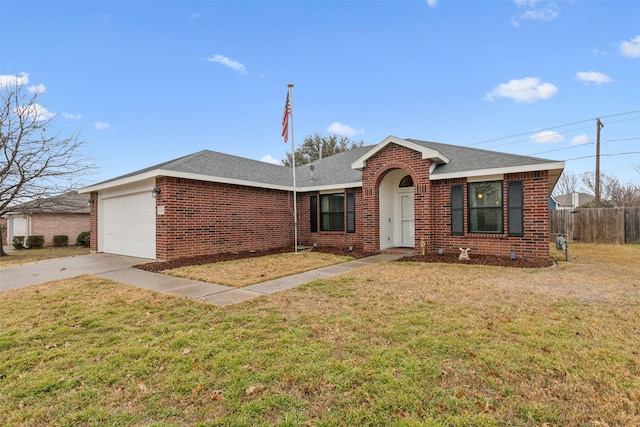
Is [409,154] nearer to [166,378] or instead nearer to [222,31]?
[222,31]

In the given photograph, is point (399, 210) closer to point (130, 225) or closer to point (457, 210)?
point (457, 210)

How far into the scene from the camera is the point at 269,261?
31.3 ft

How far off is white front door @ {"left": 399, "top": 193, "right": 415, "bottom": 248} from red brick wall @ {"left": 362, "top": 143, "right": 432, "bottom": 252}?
1528 mm

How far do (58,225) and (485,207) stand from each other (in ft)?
84.1

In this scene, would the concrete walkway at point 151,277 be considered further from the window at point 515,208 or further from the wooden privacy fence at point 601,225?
the wooden privacy fence at point 601,225

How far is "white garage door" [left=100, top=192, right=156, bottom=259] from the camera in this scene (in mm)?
10094

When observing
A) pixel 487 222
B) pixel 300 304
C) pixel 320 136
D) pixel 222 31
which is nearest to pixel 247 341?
pixel 300 304

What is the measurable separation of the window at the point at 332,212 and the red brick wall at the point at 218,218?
1.50 metres

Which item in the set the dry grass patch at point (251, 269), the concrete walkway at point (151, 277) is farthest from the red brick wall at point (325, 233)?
the dry grass patch at point (251, 269)

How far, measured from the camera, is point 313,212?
1363 cm

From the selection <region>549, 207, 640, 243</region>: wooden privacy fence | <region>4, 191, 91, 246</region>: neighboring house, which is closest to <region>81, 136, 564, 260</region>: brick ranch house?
<region>549, 207, 640, 243</region>: wooden privacy fence

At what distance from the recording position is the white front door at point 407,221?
12234mm

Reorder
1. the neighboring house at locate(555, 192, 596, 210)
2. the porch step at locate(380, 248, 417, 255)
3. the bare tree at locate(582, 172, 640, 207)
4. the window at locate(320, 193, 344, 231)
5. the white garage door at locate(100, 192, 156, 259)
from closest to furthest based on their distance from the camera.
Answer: the white garage door at locate(100, 192, 156, 259) → the porch step at locate(380, 248, 417, 255) → the window at locate(320, 193, 344, 231) → the bare tree at locate(582, 172, 640, 207) → the neighboring house at locate(555, 192, 596, 210)

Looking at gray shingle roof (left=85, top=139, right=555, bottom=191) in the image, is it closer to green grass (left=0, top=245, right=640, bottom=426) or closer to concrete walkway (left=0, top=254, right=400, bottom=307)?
concrete walkway (left=0, top=254, right=400, bottom=307)
